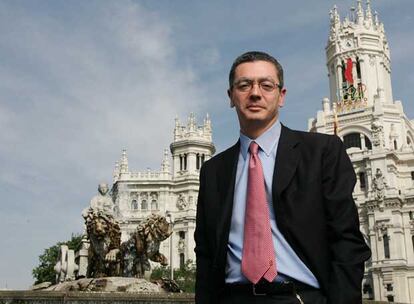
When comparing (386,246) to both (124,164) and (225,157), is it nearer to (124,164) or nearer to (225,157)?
(124,164)

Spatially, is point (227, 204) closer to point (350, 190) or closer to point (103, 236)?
point (350, 190)

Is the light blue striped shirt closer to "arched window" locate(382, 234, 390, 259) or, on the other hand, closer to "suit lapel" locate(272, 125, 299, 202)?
"suit lapel" locate(272, 125, 299, 202)

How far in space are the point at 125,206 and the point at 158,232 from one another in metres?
58.1

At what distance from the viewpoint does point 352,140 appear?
218 ft

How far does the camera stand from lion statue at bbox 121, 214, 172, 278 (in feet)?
51.2

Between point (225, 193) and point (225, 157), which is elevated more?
point (225, 157)

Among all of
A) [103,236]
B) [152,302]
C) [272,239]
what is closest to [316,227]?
[272,239]

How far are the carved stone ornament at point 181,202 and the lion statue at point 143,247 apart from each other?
55537mm

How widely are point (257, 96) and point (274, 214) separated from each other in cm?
77

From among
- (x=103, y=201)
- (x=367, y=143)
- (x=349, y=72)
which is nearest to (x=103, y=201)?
(x=103, y=201)

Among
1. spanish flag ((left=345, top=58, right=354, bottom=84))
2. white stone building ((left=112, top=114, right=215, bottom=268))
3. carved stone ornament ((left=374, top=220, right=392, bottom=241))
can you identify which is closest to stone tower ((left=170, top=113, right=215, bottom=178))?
white stone building ((left=112, top=114, right=215, bottom=268))

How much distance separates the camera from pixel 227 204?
11.5 ft

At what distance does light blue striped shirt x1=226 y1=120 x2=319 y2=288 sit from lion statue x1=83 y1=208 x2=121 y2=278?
12.1 m

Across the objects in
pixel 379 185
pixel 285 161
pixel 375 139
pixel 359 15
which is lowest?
pixel 285 161
